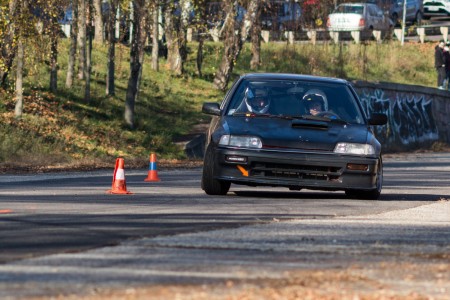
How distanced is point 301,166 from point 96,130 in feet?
62.9

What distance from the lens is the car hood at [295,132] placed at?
15586mm

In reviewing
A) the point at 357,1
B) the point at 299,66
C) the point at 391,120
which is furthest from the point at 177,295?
the point at 357,1

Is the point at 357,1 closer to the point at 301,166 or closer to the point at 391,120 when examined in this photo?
the point at 391,120

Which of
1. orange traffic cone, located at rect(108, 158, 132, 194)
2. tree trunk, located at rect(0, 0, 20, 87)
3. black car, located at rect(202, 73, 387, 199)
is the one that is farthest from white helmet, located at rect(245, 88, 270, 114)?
tree trunk, located at rect(0, 0, 20, 87)

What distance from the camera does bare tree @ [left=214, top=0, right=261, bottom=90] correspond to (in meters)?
38.5

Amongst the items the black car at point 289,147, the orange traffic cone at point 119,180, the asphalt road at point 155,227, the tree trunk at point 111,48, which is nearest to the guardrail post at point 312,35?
the tree trunk at point 111,48

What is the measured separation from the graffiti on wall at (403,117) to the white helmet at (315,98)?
2033cm

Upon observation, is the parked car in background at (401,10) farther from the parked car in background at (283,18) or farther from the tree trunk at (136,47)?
the tree trunk at (136,47)

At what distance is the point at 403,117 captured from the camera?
40.0 metres

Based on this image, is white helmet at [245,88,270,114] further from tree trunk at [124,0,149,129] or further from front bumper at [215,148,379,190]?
tree trunk at [124,0,149,129]

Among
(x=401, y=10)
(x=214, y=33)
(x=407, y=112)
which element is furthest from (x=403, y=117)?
(x=401, y=10)

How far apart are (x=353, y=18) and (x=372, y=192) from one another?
151ft

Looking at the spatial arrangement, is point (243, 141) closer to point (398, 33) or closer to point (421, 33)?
point (398, 33)

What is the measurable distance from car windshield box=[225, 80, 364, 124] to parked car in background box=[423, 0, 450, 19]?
194 feet
